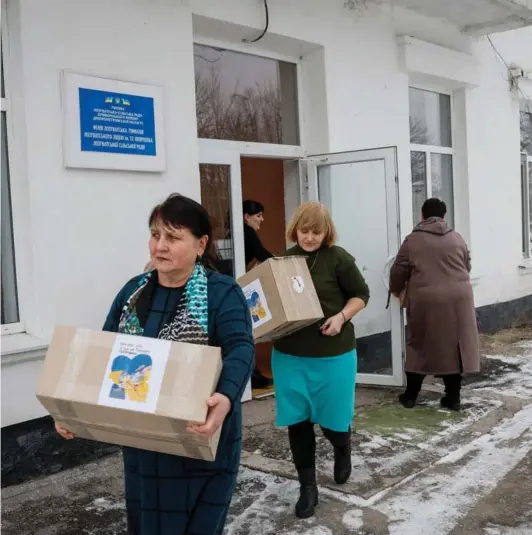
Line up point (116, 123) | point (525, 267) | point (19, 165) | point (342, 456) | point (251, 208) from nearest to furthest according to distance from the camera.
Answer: point (342, 456)
point (19, 165)
point (116, 123)
point (251, 208)
point (525, 267)

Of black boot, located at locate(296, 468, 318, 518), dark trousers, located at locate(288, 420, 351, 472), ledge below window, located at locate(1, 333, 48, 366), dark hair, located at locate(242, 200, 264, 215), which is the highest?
dark hair, located at locate(242, 200, 264, 215)

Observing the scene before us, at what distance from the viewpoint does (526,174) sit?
9.53 m

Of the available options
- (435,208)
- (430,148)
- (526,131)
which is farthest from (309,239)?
(526,131)

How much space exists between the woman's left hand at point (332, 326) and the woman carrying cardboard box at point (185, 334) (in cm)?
119

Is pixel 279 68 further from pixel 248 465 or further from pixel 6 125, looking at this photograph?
pixel 248 465

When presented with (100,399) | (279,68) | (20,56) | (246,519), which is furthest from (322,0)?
(100,399)

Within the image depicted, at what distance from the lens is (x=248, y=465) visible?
4.01 meters

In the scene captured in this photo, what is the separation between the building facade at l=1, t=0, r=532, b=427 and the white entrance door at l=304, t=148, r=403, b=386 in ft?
0.05

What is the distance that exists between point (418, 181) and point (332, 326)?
180 inches

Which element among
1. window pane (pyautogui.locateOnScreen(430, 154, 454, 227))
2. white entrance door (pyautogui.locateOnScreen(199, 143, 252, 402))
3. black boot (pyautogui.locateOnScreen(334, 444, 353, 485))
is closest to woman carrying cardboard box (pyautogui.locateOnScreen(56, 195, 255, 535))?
black boot (pyautogui.locateOnScreen(334, 444, 353, 485))

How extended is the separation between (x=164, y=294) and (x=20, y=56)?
2392mm

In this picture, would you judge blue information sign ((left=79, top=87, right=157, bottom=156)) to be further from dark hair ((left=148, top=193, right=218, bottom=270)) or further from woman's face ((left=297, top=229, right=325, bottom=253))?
dark hair ((left=148, top=193, right=218, bottom=270))

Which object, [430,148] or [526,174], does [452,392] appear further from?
[526,174]

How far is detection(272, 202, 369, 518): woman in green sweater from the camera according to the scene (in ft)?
10.8
